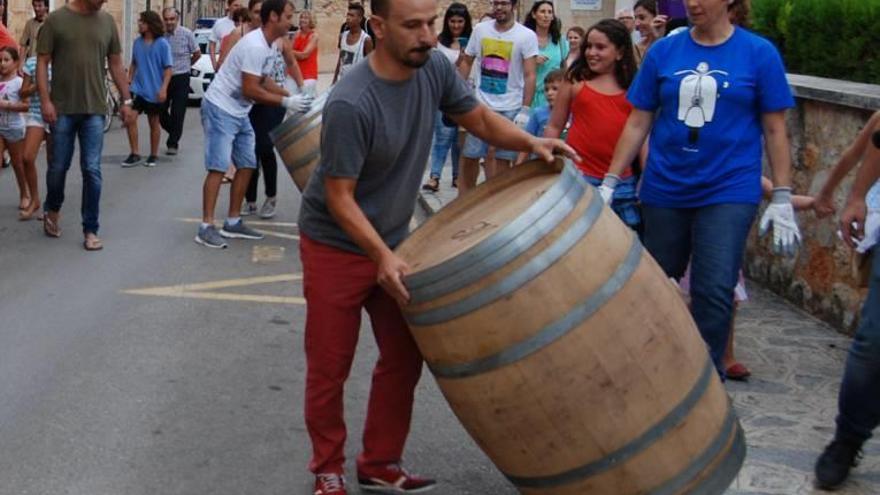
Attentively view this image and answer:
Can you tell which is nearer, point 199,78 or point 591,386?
point 591,386

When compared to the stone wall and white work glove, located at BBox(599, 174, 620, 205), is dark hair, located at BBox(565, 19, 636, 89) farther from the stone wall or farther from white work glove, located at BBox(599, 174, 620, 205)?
the stone wall

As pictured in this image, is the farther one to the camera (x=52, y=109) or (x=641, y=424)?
(x=52, y=109)

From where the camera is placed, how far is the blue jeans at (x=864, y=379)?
16.1ft

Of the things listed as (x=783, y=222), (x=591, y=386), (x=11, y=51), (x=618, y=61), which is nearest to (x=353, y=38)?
(x=11, y=51)

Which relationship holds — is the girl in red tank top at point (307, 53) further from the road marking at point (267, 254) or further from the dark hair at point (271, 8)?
the road marking at point (267, 254)

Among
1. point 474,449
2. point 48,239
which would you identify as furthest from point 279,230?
point 474,449

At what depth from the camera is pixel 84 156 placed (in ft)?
32.6

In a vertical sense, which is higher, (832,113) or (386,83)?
(386,83)

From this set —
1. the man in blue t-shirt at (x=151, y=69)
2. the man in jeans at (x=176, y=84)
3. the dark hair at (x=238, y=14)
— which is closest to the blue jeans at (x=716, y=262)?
the man in blue t-shirt at (x=151, y=69)

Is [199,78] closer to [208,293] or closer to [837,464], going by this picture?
[208,293]

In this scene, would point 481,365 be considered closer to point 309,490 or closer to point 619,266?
point 619,266

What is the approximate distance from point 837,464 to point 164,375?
10.0ft

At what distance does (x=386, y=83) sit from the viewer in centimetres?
465

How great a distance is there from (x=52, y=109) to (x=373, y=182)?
5719 mm
